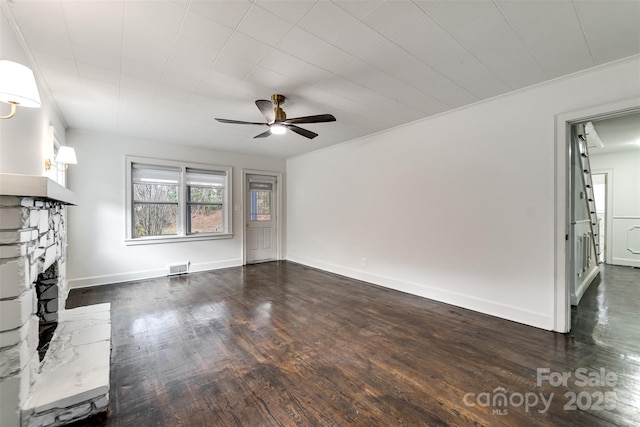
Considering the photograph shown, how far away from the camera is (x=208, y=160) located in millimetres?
5379

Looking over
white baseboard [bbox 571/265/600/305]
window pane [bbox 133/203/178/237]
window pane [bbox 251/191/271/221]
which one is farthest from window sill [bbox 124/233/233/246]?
white baseboard [bbox 571/265/600/305]

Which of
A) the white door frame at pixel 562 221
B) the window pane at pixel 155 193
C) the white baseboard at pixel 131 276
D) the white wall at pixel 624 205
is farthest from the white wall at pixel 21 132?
the white wall at pixel 624 205

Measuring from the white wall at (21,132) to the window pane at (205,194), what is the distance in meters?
2.42

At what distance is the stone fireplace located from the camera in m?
1.37

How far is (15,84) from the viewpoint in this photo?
1.38m

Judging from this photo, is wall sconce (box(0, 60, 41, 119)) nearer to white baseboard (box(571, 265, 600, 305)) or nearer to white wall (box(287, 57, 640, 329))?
white wall (box(287, 57, 640, 329))

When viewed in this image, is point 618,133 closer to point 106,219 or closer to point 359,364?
point 359,364

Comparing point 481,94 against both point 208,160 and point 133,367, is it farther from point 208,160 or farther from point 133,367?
point 208,160

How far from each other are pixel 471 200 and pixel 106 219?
218 inches

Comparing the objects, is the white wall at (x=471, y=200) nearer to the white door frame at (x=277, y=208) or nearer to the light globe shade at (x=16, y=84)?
the white door frame at (x=277, y=208)

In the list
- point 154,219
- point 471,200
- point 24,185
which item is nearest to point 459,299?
point 471,200

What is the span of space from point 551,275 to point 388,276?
6.60ft

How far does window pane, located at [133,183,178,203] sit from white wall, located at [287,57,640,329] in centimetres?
326

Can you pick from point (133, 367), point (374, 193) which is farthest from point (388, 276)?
point (133, 367)
